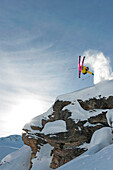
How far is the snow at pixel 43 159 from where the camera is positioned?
16.6 metres

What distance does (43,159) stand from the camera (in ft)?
56.8

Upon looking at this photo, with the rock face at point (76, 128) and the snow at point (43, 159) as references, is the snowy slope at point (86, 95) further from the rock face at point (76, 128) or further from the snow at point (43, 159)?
the snow at point (43, 159)

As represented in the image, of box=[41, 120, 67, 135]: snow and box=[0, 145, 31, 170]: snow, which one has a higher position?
box=[41, 120, 67, 135]: snow

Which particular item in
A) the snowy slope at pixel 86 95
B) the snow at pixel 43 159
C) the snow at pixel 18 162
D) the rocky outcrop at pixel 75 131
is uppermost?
the snowy slope at pixel 86 95

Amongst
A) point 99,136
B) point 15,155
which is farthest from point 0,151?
point 99,136

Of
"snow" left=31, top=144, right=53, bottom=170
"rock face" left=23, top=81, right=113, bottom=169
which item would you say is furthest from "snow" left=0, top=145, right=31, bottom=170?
"rock face" left=23, top=81, right=113, bottom=169

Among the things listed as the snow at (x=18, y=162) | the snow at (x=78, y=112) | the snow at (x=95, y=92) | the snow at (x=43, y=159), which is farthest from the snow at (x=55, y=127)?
the snow at (x=18, y=162)

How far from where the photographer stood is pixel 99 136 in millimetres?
11156

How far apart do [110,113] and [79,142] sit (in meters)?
4.72

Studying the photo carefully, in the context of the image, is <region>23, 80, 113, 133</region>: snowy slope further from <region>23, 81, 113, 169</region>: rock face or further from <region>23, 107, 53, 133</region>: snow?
<region>23, 107, 53, 133</region>: snow

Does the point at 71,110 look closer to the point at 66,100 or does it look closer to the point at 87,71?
the point at 66,100

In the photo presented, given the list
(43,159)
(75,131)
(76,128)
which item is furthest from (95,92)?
(43,159)

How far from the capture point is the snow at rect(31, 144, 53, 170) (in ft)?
54.4

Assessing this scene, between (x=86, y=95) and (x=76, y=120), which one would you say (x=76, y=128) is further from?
(x=86, y=95)
